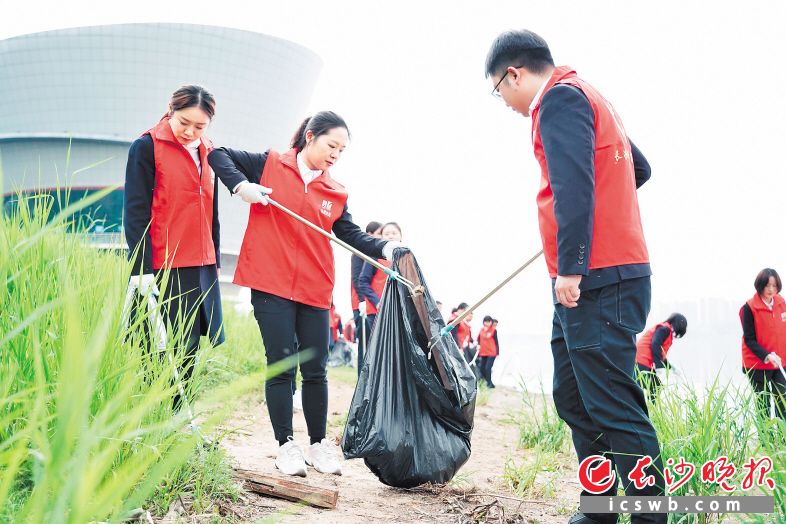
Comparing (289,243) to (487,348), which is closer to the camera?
(289,243)

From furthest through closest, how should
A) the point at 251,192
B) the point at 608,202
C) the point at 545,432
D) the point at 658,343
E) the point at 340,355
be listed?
the point at 340,355, the point at 658,343, the point at 545,432, the point at 251,192, the point at 608,202

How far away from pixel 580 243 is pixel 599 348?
0.30 meters

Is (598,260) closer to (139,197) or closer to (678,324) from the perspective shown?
(139,197)

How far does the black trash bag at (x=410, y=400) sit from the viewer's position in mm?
2414

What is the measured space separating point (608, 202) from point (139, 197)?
1.83m

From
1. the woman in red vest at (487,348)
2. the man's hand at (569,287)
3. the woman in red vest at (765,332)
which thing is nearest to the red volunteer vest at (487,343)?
the woman in red vest at (487,348)

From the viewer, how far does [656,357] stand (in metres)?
4.99

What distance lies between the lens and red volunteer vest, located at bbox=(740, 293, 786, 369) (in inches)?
179

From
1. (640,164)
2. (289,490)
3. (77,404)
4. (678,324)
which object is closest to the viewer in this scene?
(77,404)

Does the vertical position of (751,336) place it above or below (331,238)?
below

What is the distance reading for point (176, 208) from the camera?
2654mm

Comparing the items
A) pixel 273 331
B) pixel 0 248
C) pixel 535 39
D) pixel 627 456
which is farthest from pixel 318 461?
pixel 535 39

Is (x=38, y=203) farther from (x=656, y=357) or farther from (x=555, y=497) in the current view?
(x=656, y=357)

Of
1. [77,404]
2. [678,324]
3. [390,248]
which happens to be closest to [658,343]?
[678,324]
